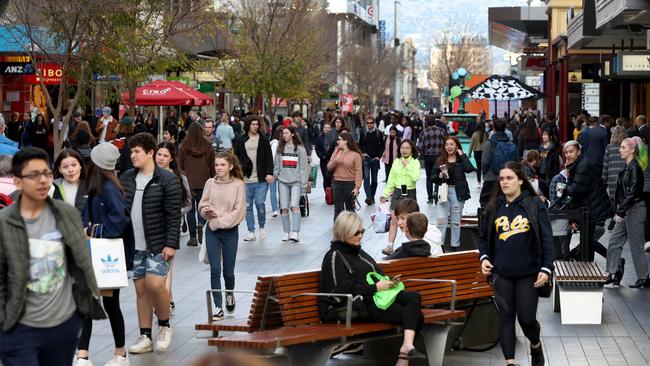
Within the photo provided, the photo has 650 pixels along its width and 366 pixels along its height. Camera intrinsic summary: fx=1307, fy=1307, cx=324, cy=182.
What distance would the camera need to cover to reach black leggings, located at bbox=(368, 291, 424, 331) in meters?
8.92

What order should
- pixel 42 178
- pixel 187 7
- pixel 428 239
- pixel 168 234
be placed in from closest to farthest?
pixel 42 178
pixel 168 234
pixel 428 239
pixel 187 7

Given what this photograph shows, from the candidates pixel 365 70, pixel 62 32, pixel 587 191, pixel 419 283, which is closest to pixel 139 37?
pixel 62 32

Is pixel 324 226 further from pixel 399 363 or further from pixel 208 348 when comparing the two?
pixel 399 363

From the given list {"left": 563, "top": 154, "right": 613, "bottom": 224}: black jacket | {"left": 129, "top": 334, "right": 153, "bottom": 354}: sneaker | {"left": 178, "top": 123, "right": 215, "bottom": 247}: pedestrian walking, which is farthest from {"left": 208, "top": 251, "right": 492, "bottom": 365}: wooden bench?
{"left": 178, "top": 123, "right": 215, "bottom": 247}: pedestrian walking

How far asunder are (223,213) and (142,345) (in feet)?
5.36

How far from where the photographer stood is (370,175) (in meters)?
26.5

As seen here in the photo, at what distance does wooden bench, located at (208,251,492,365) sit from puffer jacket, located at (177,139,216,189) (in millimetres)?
7162

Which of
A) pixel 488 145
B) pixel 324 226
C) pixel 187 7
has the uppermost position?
pixel 187 7

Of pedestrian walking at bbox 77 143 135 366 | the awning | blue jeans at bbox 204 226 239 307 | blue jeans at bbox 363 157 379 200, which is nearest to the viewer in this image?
pedestrian walking at bbox 77 143 135 366

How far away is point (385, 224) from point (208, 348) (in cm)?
574

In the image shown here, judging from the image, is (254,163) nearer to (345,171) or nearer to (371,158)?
(345,171)

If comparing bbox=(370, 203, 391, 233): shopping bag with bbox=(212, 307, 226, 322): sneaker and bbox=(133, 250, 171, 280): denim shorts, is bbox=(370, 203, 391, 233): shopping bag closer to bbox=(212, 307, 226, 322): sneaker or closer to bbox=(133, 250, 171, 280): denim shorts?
bbox=(212, 307, 226, 322): sneaker

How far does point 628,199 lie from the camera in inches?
535

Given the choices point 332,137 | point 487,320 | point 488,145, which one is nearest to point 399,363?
point 487,320
